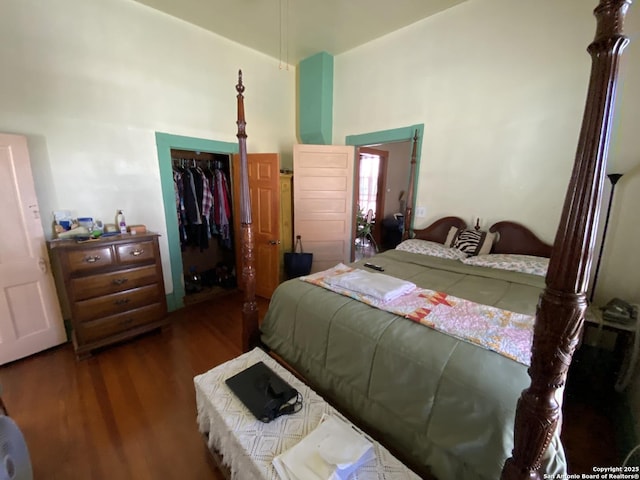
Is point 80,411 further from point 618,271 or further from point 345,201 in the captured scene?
point 618,271

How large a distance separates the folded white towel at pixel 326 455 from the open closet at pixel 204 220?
2.70m

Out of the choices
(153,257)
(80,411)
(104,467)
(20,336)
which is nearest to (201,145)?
(153,257)

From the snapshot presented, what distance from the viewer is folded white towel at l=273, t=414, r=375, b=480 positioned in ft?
2.96

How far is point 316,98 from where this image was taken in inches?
141

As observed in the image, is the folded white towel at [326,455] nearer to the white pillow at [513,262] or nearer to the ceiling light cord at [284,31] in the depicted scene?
the white pillow at [513,262]

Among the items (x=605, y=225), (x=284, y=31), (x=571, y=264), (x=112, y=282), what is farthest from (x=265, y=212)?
(x=605, y=225)

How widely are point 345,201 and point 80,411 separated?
301cm

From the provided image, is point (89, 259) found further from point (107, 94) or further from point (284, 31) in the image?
point (284, 31)

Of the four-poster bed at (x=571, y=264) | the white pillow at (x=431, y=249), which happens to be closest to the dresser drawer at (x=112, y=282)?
the white pillow at (x=431, y=249)

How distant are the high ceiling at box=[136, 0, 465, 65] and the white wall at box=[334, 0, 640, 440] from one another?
0.65 ft

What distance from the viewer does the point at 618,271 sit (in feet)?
6.43

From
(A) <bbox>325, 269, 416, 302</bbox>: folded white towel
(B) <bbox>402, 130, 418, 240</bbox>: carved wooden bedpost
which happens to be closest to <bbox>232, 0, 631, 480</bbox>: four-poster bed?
(A) <bbox>325, 269, 416, 302</bbox>: folded white towel

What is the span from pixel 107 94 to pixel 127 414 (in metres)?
2.64

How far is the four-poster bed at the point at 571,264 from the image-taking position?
53cm
